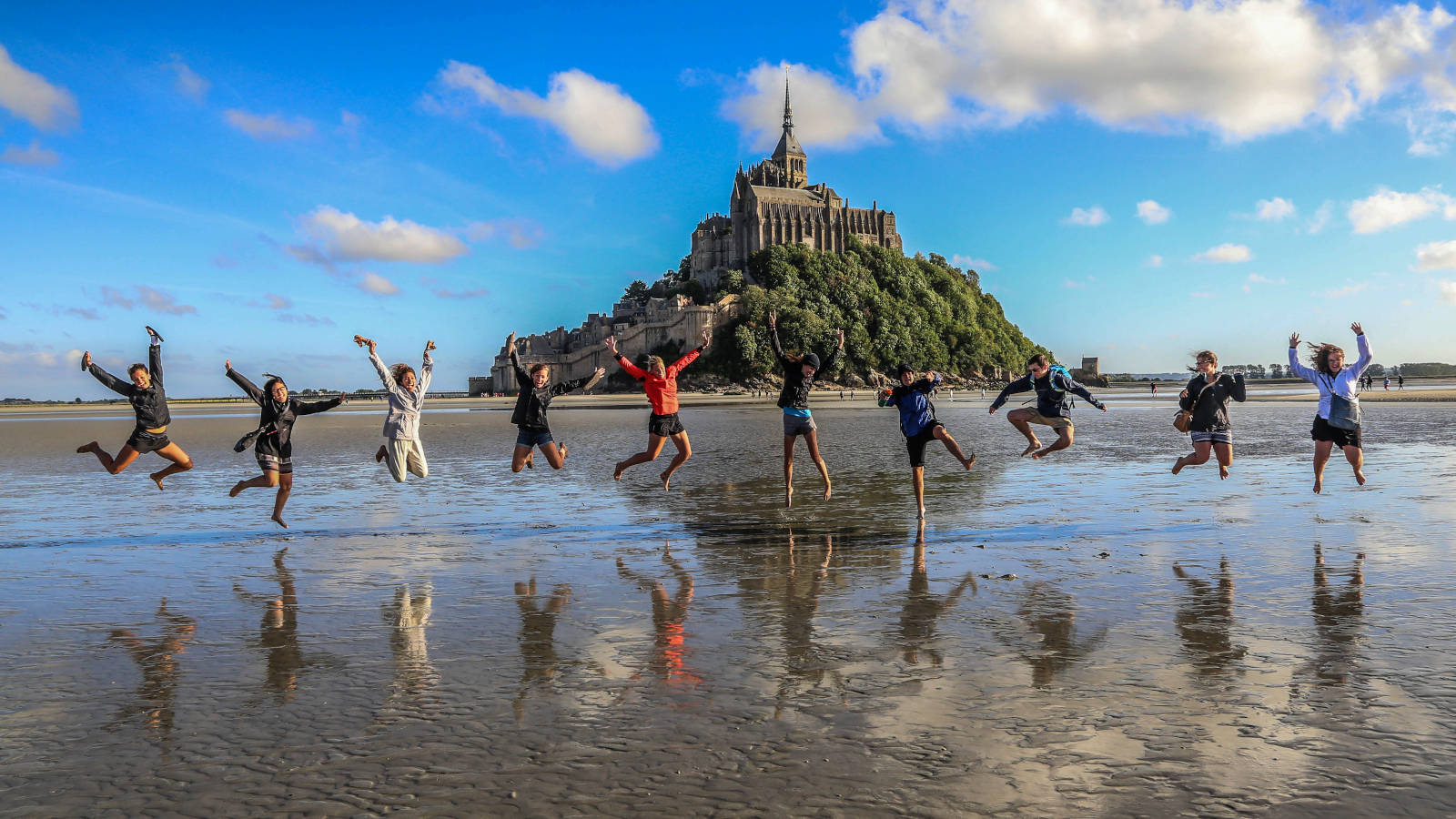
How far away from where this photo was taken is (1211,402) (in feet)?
41.4

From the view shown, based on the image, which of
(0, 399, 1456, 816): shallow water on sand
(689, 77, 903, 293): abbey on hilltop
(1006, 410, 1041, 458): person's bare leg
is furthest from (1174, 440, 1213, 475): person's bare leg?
(689, 77, 903, 293): abbey on hilltop

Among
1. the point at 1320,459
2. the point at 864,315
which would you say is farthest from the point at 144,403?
the point at 864,315

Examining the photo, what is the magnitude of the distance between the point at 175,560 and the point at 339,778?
21.0 ft

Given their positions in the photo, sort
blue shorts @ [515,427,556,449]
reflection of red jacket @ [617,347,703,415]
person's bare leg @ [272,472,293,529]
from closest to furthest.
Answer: person's bare leg @ [272,472,293,529], blue shorts @ [515,427,556,449], reflection of red jacket @ [617,347,703,415]

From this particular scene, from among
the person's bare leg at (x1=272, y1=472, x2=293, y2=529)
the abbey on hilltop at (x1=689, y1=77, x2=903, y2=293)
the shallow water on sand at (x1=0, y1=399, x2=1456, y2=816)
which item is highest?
the abbey on hilltop at (x1=689, y1=77, x2=903, y2=293)

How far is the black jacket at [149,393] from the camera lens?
11.9 m

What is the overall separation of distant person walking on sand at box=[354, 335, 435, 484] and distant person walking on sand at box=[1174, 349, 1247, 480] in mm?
9706

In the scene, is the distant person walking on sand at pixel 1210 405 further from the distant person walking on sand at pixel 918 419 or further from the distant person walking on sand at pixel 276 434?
the distant person walking on sand at pixel 276 434

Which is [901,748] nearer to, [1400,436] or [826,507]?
[826,507]

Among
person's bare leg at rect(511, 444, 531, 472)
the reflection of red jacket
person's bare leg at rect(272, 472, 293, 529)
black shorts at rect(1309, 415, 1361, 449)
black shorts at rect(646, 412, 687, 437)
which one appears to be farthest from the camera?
black shorts at rect(646, 412, 687, 437)

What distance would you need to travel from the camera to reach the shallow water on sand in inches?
156

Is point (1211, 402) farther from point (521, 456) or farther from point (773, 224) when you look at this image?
point (773, 224)

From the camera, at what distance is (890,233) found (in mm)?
144250

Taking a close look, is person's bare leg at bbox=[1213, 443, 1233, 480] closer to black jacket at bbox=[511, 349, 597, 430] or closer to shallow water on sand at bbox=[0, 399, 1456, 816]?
shallow water on sand at bbox=[0, 399, 1456, 816]
